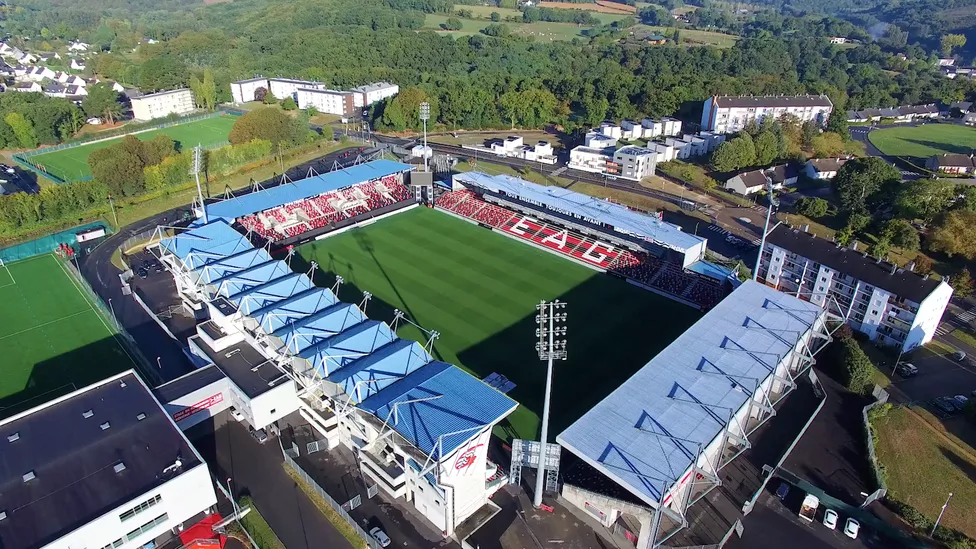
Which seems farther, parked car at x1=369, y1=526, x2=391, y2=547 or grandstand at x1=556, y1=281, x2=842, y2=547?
parked car at x1=369, y1=526, x2=391, y2=547

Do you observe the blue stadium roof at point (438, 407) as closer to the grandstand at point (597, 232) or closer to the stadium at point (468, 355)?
the stadium at point (468, 355)

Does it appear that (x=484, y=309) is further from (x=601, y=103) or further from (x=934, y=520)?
(x=601, y=103)

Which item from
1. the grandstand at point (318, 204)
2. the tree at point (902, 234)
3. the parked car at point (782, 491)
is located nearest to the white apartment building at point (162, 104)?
the grandstand at point (318, 204)

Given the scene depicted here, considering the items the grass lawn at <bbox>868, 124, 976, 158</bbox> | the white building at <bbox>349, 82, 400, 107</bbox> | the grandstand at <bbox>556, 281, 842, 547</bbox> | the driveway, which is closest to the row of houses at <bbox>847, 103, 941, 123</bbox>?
the grass lawn at <bbox>868, 124, 976, 158</bbox>

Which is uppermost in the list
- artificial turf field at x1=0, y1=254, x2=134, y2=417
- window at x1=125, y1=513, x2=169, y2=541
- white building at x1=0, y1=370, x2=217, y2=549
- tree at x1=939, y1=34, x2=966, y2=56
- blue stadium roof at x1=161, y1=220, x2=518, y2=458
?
tree at x1=939, y1=34, x2=966, y2=56

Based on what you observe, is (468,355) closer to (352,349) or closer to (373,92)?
(352,349)

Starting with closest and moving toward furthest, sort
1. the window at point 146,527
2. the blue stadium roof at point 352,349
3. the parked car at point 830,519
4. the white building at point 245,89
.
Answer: the window at point 146,527
the blue stadium roof at point 352,349
the parked car at point 830,519
the white building at point 245,89

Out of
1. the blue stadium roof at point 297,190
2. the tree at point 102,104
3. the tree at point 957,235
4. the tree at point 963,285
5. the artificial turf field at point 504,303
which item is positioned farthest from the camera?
the tree at point 102,104

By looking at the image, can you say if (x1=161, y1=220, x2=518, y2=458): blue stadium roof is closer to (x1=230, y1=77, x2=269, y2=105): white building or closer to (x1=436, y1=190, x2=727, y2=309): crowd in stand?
(x1=436, y1=190, x2=727, y2=309): crowd in stand
